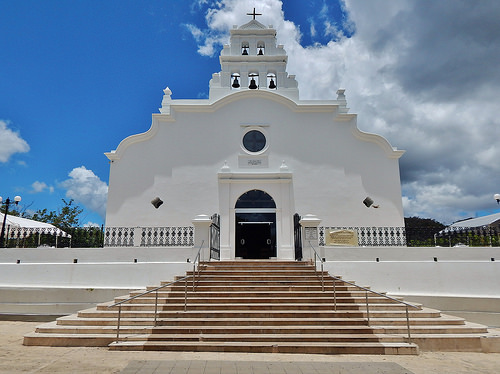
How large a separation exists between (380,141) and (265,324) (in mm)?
10917

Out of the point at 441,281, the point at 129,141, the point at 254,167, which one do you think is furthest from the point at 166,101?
the point at 441,281

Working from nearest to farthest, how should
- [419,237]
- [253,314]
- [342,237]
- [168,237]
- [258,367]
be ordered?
1. [258,367]
2. [253,314]
3. [342,237]
4. [419,237]
5. [168,237]

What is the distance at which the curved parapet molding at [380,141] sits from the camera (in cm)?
1566

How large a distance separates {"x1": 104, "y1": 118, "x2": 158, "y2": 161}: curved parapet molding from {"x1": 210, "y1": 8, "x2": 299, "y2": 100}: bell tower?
3344 millimetres

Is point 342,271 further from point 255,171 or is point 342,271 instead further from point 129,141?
point 129,141

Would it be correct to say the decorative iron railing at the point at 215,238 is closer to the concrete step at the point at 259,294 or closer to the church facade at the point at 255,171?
the church facade at the point at 255,171

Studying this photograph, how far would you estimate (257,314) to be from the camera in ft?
27.2

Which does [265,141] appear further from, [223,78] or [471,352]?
[471,352]

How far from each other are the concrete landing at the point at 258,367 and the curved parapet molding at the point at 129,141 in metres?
11.3

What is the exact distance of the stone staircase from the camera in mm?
7121

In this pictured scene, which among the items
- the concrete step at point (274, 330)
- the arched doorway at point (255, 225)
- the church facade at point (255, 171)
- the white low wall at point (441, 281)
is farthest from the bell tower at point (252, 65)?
the concrete step at point (274, 330)

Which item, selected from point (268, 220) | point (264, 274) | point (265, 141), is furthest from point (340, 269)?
point (265, 141)

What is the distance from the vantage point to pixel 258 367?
590cm

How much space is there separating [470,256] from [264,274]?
23.7 feet
